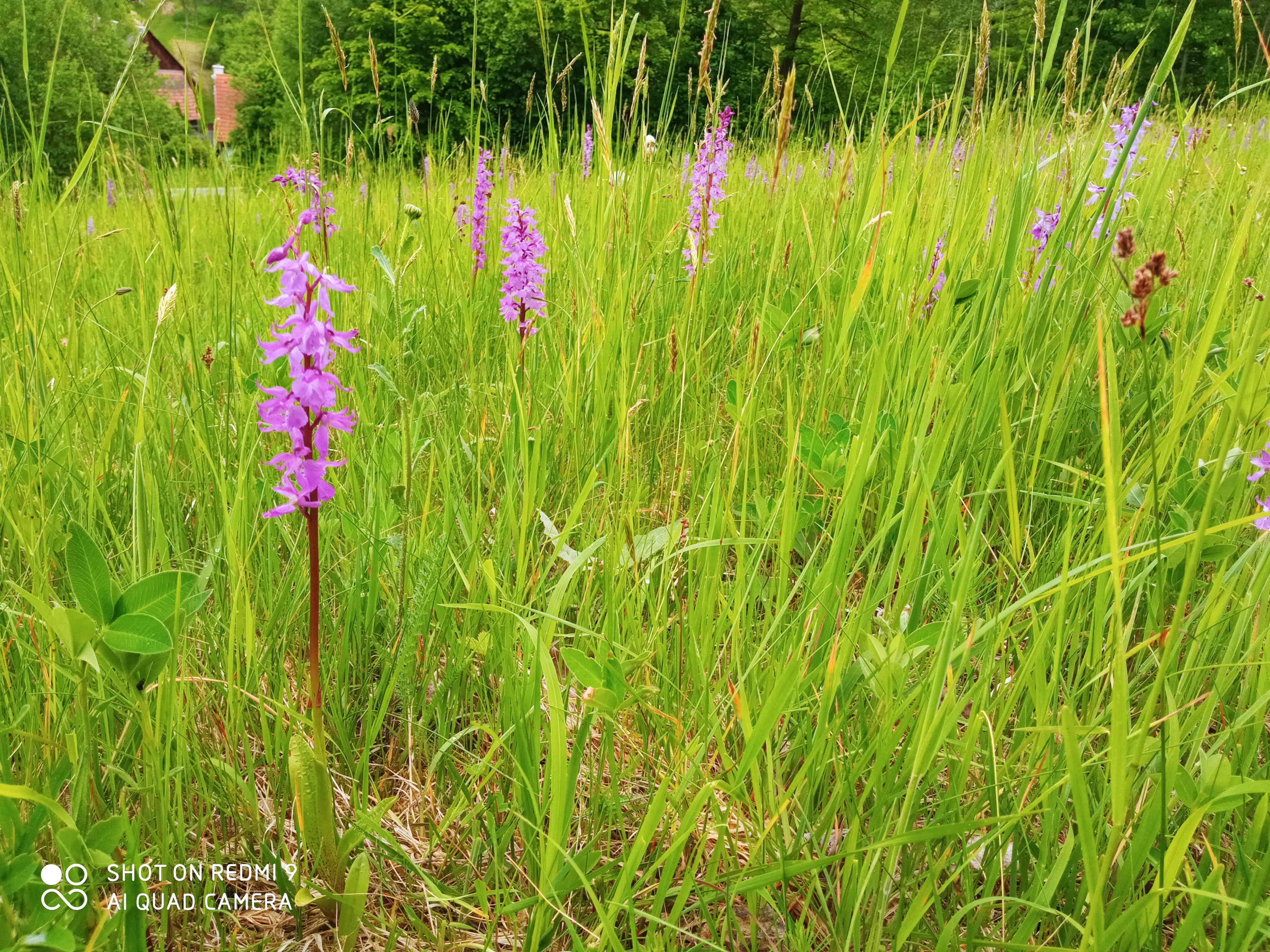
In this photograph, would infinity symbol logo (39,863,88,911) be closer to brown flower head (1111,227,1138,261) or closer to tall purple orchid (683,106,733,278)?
brown flower head (1111,227,1138,261)

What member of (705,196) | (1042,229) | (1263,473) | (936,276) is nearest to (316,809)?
(1263,473)

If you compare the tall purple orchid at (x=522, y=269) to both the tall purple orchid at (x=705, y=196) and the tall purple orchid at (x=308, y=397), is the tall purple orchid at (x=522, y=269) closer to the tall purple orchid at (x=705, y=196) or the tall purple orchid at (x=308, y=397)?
the tall purple orchid at (x=705, y=196)

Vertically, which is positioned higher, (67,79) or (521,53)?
(521,53)

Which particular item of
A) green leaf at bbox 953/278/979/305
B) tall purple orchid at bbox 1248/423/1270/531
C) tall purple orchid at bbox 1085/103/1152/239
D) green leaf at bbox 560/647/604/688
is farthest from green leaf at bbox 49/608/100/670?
tall purple orchid at bbox 1085/103/1152/239

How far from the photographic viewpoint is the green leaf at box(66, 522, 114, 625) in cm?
81

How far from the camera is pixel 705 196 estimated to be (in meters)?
2.13

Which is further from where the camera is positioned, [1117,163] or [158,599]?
[1117,163]

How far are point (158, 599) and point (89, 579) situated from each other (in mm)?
67

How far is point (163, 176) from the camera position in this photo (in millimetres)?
2662

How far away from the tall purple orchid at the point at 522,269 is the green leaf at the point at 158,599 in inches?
39.8

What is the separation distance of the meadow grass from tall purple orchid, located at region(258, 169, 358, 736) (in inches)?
9.7

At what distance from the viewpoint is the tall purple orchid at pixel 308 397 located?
2.43 ft

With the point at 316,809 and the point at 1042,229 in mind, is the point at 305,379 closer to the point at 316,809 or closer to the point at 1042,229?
the point at 316,809

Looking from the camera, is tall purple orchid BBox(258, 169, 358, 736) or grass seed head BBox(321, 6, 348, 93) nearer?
tall purple orchid BBox(258, 169, 358, 736)
